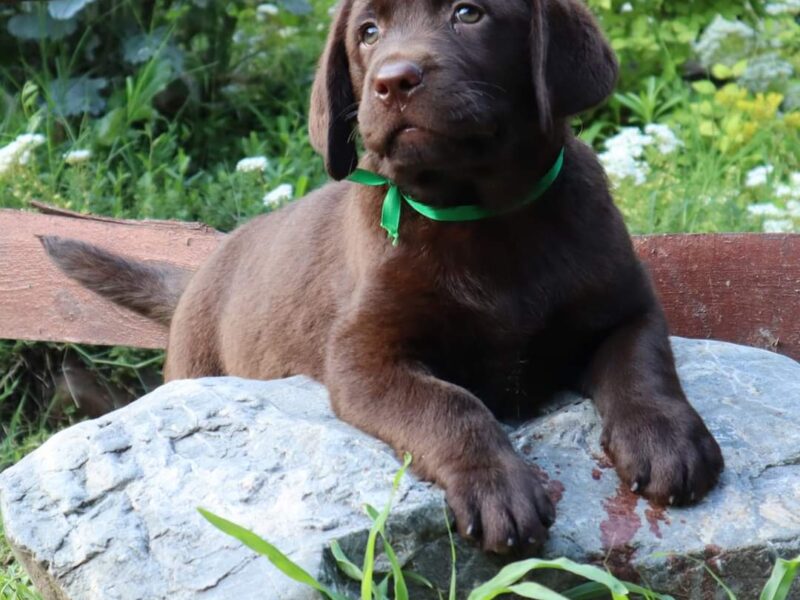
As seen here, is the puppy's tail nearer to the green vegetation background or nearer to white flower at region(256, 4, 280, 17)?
the green vegetation background

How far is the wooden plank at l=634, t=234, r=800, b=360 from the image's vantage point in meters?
4.19

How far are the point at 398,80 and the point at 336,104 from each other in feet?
1.90

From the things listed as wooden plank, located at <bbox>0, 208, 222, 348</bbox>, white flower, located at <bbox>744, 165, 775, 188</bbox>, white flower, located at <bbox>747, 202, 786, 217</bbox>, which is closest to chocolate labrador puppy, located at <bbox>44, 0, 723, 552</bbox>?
wooden plank, located at <bbox>0, 208, 222, 348</bbox>

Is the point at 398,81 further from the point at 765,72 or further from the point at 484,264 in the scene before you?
the point at 765,72

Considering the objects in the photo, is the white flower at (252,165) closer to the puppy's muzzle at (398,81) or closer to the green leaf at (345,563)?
the puppy's muzzle at (398,81)

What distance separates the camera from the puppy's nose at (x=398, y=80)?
2902 mm

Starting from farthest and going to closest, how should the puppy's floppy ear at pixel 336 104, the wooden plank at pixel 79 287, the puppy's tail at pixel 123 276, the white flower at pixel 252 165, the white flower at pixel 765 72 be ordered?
the white flower at pixel 765 72
the white flower at pixel 252 165
the wooden plank at pixel 79 287
the puppy's tail at pixel 123 276
the puppy's floppy ear at pixel 336 104

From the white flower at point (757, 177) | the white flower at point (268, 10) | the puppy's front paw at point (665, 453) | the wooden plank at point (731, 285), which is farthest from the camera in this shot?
the white flower at point (268, 10)

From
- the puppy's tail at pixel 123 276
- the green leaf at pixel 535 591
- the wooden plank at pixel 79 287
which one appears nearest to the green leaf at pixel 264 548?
the green leaf at pixel 535 591

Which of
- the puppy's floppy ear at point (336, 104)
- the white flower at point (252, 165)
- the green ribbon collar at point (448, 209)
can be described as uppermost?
the puppy's floppy ear at point (336, 104)

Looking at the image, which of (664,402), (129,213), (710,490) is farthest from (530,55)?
(129,213)

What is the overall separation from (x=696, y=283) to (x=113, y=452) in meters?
2.09

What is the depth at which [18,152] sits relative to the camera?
5371 mm

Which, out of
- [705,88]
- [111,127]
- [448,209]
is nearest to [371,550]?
[448,209]
